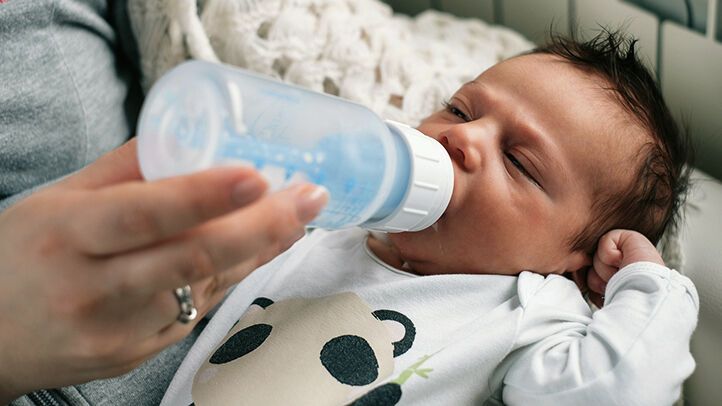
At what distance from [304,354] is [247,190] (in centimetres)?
43

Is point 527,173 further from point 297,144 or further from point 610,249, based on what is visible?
point 297,144

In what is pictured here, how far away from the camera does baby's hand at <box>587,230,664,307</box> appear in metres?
0.92

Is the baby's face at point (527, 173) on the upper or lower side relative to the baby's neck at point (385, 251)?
upper

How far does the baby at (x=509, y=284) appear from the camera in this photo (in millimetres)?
831

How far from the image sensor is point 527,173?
94 cm

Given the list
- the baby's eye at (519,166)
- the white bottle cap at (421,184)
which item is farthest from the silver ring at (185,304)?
the baby's eye at (519,166)

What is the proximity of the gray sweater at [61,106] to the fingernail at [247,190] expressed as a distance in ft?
1.56

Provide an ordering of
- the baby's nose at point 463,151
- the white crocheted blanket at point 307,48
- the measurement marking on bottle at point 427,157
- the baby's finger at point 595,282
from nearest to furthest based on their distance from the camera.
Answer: the measurement marking on bottle at point 427,157 → the baby's nose at point 463,151 → the baby's finger at point 595,282 → the white crocheted blanket at point 307,48

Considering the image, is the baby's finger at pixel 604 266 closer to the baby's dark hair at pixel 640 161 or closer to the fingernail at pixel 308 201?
the baby's dark hair at pixel 640 161

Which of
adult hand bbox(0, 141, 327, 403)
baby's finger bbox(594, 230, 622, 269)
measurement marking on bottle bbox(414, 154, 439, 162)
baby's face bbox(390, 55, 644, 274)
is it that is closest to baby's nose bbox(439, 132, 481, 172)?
→ baby's face bbox(390, 55, 644, 274)

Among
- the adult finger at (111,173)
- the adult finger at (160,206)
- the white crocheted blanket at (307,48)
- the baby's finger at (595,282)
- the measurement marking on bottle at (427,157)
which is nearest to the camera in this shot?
the adult finger at (160,206)

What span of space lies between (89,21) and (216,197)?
78 cm

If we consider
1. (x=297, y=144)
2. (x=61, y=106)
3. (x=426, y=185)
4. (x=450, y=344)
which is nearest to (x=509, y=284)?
(x=450, y=344)

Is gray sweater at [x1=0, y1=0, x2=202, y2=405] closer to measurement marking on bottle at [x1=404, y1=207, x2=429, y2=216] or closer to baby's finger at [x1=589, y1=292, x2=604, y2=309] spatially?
measurement marking on bottle at [x1=404, y1=207, x2=429, y2=216]
